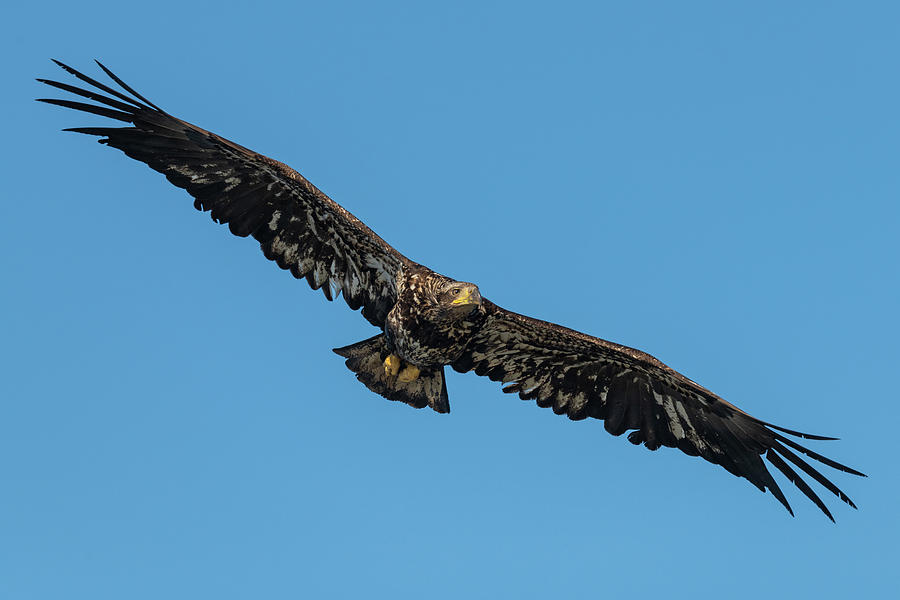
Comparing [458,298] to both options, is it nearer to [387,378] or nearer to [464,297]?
[464,297]

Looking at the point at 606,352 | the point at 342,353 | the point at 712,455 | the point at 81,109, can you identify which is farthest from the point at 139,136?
the point at 712,455

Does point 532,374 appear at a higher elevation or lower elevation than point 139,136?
lower

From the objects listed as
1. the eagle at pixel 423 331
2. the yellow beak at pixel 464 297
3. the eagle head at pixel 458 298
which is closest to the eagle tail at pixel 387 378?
the eagle at pixel 423 331

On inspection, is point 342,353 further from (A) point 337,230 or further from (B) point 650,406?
(B) point 650,406

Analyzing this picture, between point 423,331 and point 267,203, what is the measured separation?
2.35 meters

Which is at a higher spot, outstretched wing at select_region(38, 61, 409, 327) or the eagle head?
outstretched wing at select_region(38, 61, 409, 327)

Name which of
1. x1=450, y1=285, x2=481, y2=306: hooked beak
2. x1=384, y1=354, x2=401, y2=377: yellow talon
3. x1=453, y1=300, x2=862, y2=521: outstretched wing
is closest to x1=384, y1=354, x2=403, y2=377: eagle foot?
x1=384, y1=354, x2=401, y2=377: yellow talon

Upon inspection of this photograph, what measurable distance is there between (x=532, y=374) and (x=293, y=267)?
3.23 meters

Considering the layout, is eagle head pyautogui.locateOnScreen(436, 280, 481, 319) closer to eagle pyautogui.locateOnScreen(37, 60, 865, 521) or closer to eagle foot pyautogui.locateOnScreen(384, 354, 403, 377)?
eagle pyautogui.locateOnScreen(37, 60, 865, 521)

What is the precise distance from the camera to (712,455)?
15.4 meters

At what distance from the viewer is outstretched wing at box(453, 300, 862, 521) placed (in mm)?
14914

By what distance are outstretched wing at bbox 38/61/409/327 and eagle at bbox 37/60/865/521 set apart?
1 centimetres

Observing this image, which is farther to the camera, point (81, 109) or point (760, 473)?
point (760, 473)

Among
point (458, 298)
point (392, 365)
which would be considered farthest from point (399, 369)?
point (458, 298)
